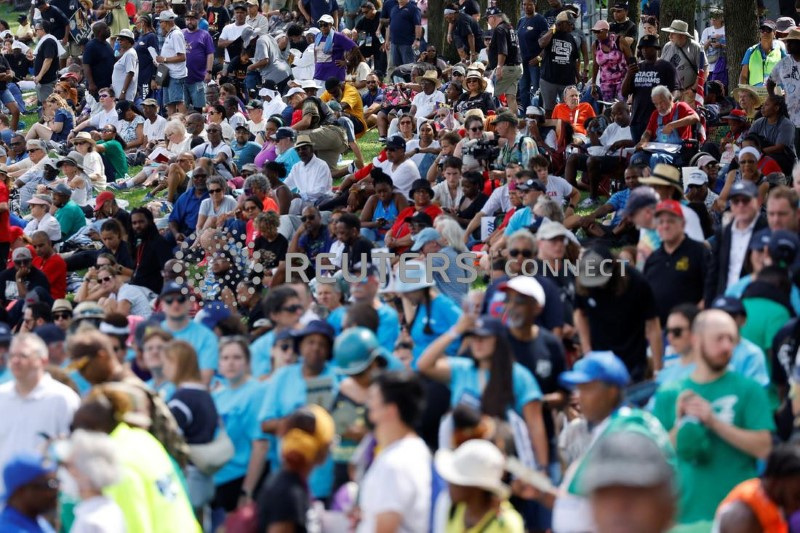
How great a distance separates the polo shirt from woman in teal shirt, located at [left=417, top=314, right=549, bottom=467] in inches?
70.6

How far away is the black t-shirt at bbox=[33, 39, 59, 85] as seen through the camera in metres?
24.8

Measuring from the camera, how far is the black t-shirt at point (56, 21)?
2739 centimetres

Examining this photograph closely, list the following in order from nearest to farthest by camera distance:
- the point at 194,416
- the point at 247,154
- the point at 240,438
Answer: the point at 194,416 → the point at 240,438 → the point at 247,154

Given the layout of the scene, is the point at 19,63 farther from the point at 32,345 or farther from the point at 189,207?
the point at 32,345

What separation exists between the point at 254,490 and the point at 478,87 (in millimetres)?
11855

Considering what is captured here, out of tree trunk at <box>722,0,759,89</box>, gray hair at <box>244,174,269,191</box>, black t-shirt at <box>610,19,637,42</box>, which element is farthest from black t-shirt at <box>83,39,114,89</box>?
tree trunk at <box>722,0,759,89</box>

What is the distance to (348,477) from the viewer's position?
248 inches

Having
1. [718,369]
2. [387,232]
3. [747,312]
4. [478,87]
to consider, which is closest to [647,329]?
[747,312]

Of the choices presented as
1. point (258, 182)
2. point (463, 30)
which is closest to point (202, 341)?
point (258, 182)

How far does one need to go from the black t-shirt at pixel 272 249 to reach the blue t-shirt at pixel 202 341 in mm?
4527

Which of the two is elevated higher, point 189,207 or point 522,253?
point 522,253

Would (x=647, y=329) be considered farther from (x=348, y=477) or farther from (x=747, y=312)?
(x=348, y=477)

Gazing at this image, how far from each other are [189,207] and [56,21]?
13653 millimetres

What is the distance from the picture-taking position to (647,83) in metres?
15.5
